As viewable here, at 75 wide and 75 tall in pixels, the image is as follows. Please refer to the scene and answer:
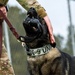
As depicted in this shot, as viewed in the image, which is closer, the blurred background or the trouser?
the trouser

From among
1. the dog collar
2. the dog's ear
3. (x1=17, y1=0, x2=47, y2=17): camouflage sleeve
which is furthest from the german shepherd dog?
(x1=17, y1=0, x2=47, y2=17): camouflage sleeve

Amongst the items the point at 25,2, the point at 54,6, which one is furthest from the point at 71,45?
the point at 25,2

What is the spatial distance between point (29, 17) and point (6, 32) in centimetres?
345

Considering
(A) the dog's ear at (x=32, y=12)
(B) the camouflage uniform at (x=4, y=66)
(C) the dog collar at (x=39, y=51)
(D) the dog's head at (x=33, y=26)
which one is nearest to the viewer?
(B) the camouflage uniform at (x=4, y=66)

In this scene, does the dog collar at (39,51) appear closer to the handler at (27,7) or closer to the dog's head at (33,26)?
the dog's head at (33,26)

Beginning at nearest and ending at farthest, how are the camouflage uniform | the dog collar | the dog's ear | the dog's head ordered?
the camouflage uniform, the dog's ear, the dog's head, the dog collar

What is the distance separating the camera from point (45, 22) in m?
5.40

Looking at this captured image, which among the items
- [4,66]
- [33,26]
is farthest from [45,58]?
[4,66]

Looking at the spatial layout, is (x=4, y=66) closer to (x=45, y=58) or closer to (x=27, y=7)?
(x=27, y=7)

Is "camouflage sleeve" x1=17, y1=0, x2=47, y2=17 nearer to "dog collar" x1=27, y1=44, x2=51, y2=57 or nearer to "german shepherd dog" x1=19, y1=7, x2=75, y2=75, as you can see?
"german shepherd dog" x1=19, y1=7, x2=75, y2=75

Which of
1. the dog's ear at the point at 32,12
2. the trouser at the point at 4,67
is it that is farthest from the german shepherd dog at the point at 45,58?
the trouser at the point at 4,67

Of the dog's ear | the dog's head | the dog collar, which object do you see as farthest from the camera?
the dog collar

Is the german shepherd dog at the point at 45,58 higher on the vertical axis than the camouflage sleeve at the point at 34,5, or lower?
lower

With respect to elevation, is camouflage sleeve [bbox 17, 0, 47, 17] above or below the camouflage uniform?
above
